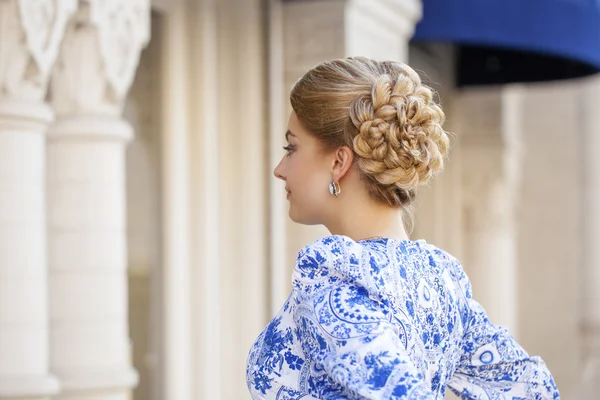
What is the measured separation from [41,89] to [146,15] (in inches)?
27.2

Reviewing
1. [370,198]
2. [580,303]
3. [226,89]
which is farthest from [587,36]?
[580,303]

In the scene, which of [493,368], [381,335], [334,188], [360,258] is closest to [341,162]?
[334,188]

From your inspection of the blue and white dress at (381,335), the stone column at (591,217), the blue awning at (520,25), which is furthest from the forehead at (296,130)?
the stone column at (591,217)

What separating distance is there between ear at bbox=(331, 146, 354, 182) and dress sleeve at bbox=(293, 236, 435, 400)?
0.18 meters

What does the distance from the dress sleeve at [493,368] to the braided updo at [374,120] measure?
1.01 feet

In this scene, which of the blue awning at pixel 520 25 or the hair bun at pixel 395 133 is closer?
the hair bun at pixel 395 133

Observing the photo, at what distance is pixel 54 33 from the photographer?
3.50 metres

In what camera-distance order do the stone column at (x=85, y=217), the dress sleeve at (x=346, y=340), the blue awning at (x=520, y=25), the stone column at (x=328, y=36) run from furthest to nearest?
the blue awning at (x=520, y=25), the stone column at (x=328, y=36), the stone column at (x=85, y=217), the dress sleeve at (x=346, y=340)

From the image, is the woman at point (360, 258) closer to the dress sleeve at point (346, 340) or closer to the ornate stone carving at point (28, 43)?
the dress sleeve at point (346, 340)

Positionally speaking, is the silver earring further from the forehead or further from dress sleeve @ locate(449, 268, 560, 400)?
dress sleeve @ locate(449, 268, 560, 400)

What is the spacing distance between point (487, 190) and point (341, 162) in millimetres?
7630

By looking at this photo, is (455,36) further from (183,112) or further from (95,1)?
(95,1)

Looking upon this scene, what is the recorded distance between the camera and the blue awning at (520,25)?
6.17 metres

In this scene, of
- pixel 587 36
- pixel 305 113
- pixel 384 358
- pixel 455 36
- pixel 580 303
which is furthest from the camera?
pixel 580 303
